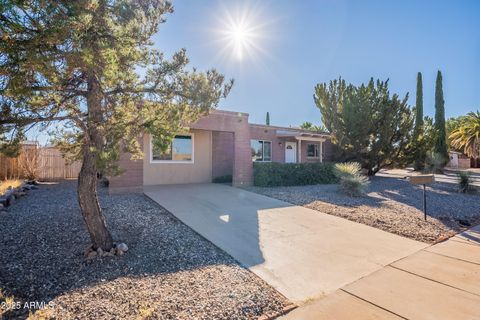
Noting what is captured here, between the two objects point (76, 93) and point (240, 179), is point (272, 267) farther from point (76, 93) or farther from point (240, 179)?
point (240, 179)

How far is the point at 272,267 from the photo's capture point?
13.6ft

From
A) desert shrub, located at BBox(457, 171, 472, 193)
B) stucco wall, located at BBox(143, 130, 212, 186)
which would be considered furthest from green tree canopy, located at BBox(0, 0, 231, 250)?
desert shrub, located at BBox(457, 171, 472, 193)

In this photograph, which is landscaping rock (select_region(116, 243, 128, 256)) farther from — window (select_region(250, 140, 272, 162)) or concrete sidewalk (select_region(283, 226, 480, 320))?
window (select_region(250, 140, 272, 162))

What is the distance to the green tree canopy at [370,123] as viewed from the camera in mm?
15273

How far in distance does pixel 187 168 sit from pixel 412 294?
10.8 m

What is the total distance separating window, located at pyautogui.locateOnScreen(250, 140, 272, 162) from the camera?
15633mm

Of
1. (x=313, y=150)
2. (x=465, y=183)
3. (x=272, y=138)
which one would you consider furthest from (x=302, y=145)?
(x=465, y=183)

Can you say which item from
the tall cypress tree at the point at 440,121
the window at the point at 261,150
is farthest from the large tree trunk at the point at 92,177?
the tall cypress tree at the point at 440,121

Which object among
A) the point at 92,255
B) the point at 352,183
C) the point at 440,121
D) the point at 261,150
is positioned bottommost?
the point at 92,255

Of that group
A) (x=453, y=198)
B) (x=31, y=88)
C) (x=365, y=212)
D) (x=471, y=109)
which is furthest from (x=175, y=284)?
(x=471, y=109)

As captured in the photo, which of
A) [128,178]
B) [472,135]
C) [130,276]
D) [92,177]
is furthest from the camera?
[472,135]

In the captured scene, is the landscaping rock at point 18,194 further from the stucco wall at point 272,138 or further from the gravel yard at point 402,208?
the stucco wall at point 272,138

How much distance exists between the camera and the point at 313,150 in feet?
63.1

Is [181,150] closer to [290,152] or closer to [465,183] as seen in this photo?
[290,152]
